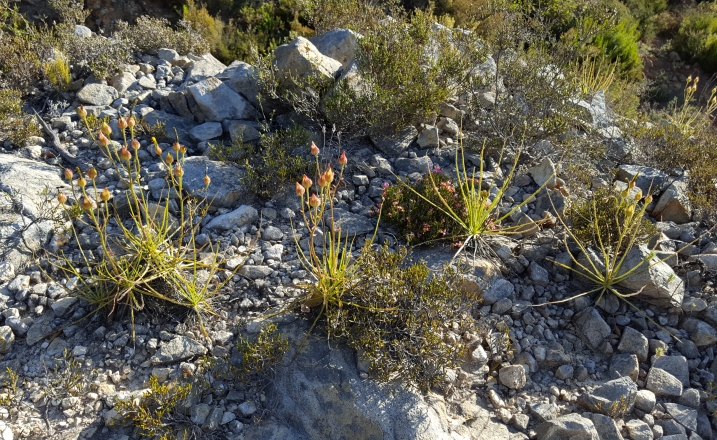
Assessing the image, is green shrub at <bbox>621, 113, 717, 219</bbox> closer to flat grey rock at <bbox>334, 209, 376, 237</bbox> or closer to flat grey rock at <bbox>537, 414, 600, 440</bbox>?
flat grey rock at <bbox>537, 414, 600, 440</bbox>

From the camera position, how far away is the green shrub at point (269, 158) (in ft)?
14.9

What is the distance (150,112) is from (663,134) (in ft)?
17.1

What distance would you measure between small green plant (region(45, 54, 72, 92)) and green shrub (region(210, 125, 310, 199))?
6.82ft

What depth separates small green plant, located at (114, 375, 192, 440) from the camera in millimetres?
2902

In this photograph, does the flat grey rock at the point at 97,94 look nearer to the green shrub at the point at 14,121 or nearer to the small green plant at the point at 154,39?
the green shrub at the point at 14,121

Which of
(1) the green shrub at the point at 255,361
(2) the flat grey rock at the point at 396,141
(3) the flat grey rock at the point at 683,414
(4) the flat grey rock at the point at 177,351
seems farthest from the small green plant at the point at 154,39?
(3) the flat grey rock at the point at 683,414

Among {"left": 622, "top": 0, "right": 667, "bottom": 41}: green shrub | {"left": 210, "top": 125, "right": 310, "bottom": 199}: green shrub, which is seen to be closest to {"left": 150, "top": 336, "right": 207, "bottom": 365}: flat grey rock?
{"left": 210, "top": 125, "right": 310, "bottom": 199}: green shrub

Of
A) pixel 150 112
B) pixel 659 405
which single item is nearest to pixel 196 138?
pixel 150 112

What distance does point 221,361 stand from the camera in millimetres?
3291

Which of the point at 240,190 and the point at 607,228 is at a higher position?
the point at 607,228

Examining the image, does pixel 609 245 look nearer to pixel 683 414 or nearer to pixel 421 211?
pixel 683 414

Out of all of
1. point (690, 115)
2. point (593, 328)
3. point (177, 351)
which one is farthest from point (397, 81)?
point (690, 115)

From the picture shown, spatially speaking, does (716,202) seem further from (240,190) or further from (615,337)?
(240,190)

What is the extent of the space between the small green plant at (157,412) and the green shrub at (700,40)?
1166 cm
